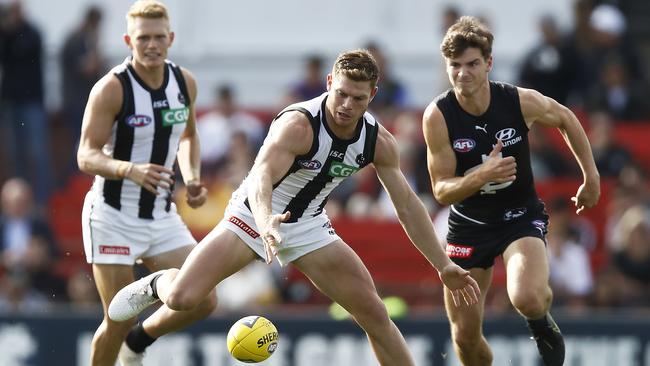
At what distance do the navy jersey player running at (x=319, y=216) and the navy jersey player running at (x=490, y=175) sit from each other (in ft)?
1.58

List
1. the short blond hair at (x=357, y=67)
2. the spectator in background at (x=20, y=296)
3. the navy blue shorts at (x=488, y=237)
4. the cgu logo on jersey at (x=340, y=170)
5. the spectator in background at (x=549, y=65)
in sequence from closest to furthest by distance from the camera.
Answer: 1. the short blond hair at (x=357, y=67)
2. the cgu logo on jersey at (x=340, y=170)
3. the navy blue shorts at (x=488, y=237)
4. the spectator in background at (x=20, y=296)
5. the spectator in background at (x=549, y=65)

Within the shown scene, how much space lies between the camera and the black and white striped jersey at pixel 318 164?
9.34 meters

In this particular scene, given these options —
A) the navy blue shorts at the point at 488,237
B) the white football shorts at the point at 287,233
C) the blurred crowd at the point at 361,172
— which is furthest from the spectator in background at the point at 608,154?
the white football shorts at the point at 287,233

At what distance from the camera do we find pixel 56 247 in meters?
15.6

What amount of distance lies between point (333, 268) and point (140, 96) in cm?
201

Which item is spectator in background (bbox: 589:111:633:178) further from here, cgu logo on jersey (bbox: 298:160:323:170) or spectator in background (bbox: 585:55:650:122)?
cgu logo on jersey (bbox: 298:160:323:170)

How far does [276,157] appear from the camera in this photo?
9164mm

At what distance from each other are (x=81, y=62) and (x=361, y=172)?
392cm

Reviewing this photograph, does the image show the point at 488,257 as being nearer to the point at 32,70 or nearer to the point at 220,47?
the point at 32,70

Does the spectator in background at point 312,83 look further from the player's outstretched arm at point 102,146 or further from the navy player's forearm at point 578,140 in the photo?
the navy player's forearm at point 578,140

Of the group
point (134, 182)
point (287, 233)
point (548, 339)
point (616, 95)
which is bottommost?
point (616, 95)

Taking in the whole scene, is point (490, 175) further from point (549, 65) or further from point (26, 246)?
point (549, 65)

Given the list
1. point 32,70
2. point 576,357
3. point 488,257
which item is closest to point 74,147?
point 32,70

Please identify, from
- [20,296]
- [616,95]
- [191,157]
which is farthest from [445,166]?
[616,95]
